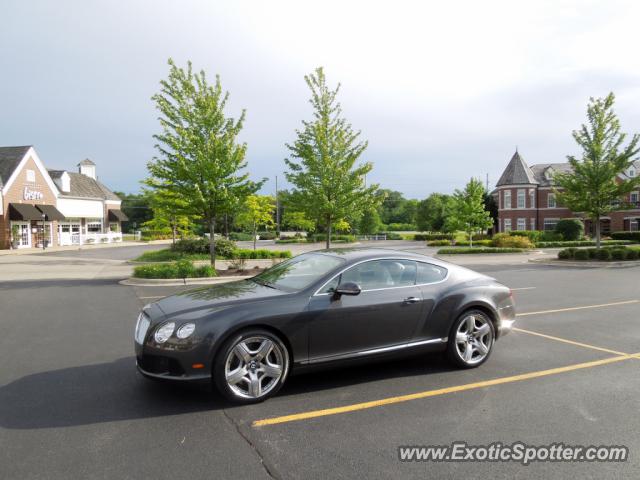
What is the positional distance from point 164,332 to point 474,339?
357 centimetres

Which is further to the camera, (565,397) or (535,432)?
(565,397)

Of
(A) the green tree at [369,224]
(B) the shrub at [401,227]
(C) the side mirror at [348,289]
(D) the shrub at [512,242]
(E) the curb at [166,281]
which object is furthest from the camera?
(B) the shrub at [401,227]

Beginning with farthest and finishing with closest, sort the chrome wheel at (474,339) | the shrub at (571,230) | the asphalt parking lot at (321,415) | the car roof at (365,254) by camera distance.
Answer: the shrub at (571,230) → the chrome wheel at (474,339) → the car roof at (365,254) → the asphalt parking lot at (321,415)

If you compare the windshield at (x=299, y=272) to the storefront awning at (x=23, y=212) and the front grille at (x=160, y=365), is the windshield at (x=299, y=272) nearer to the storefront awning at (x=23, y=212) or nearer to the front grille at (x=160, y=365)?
the front grille at (x=160, y=365)

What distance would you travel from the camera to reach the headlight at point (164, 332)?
4355mm

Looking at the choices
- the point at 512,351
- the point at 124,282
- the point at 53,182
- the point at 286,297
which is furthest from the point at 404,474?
the point at 53,182

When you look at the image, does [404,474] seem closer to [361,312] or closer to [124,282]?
[361,312]

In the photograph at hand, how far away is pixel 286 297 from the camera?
474 centimetres

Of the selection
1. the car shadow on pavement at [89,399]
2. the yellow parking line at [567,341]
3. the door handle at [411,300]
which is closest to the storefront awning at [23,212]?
the car shadow on pavement at [89,399]

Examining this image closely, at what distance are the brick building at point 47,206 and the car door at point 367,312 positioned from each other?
3869 centimetres

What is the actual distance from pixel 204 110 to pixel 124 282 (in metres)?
6.54

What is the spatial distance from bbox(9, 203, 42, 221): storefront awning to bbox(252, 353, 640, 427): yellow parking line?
1546 inches

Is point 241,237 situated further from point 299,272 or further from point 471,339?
point 471,339

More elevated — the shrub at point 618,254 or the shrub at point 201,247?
the shrub at point 201,247
